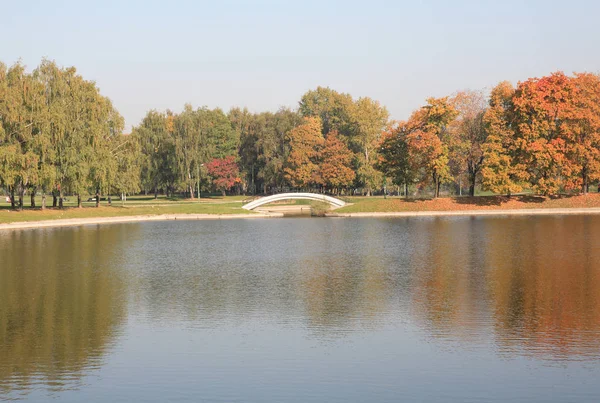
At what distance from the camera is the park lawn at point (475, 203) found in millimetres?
87000

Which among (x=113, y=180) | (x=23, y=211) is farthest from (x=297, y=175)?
(x=23, y=211)

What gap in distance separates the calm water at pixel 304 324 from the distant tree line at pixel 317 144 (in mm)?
29114

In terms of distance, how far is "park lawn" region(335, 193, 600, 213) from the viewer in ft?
285

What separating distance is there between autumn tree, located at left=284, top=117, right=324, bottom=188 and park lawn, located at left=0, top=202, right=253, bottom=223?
17603mm

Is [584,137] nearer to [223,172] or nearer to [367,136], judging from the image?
[367,136]

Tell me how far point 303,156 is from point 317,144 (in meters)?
4.82

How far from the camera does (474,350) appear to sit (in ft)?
67.3

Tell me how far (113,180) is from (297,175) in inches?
1514

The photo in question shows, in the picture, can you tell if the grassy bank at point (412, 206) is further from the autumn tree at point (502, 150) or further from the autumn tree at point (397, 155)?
the autumn tree at point (397, 155)

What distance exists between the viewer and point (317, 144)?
11694 cm

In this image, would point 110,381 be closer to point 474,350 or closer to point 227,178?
point 474,350

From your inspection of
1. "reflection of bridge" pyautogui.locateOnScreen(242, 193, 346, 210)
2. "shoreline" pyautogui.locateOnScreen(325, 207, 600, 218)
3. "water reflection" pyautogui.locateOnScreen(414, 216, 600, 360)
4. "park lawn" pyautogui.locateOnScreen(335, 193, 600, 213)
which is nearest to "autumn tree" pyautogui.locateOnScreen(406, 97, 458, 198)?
"park lawn" pyautogui.locateOnScreen(335, 193, 600, 213)

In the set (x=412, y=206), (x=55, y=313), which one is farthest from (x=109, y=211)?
(x=55, y=313)

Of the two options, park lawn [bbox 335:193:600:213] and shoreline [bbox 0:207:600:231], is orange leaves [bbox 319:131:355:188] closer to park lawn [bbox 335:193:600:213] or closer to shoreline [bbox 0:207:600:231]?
park lawn [bbox 335:193:600:213]
